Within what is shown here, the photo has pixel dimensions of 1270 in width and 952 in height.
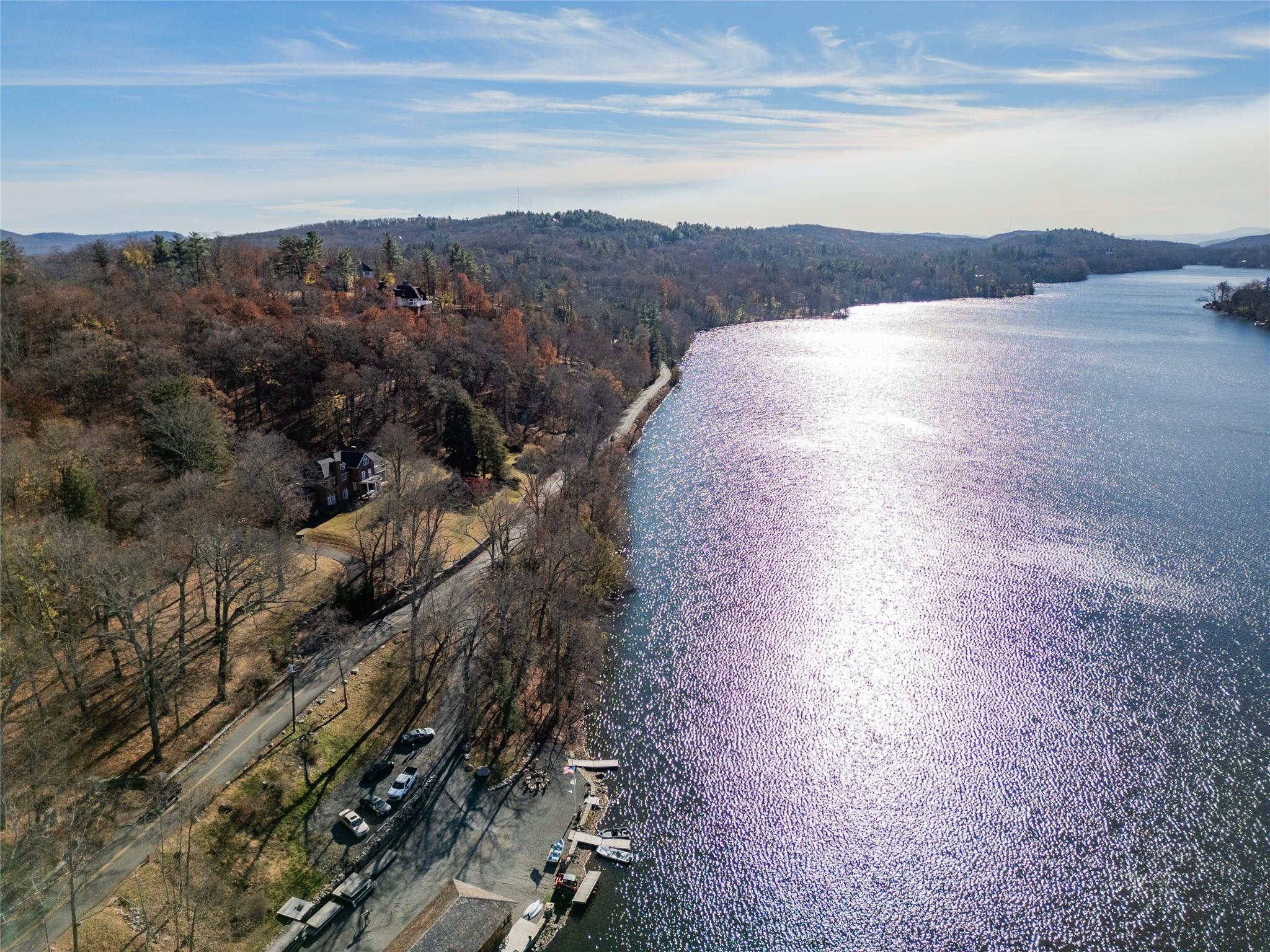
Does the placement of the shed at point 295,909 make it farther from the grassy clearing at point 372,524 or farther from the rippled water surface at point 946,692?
the grassy clearing at point 372,524

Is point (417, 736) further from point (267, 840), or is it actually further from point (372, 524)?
point (372, 524)

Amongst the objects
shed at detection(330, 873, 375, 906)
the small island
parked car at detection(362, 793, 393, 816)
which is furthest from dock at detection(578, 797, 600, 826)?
the small island

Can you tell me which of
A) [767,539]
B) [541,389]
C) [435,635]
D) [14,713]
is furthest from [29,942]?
[541,389]

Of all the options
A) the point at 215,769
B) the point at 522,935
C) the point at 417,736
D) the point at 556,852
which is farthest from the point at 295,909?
the point at 556,852

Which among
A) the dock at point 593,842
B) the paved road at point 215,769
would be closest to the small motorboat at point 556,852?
the dock at point 593,842

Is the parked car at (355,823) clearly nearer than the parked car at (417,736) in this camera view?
Yes

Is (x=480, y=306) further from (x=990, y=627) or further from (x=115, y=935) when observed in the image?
(x=115, y=935)
